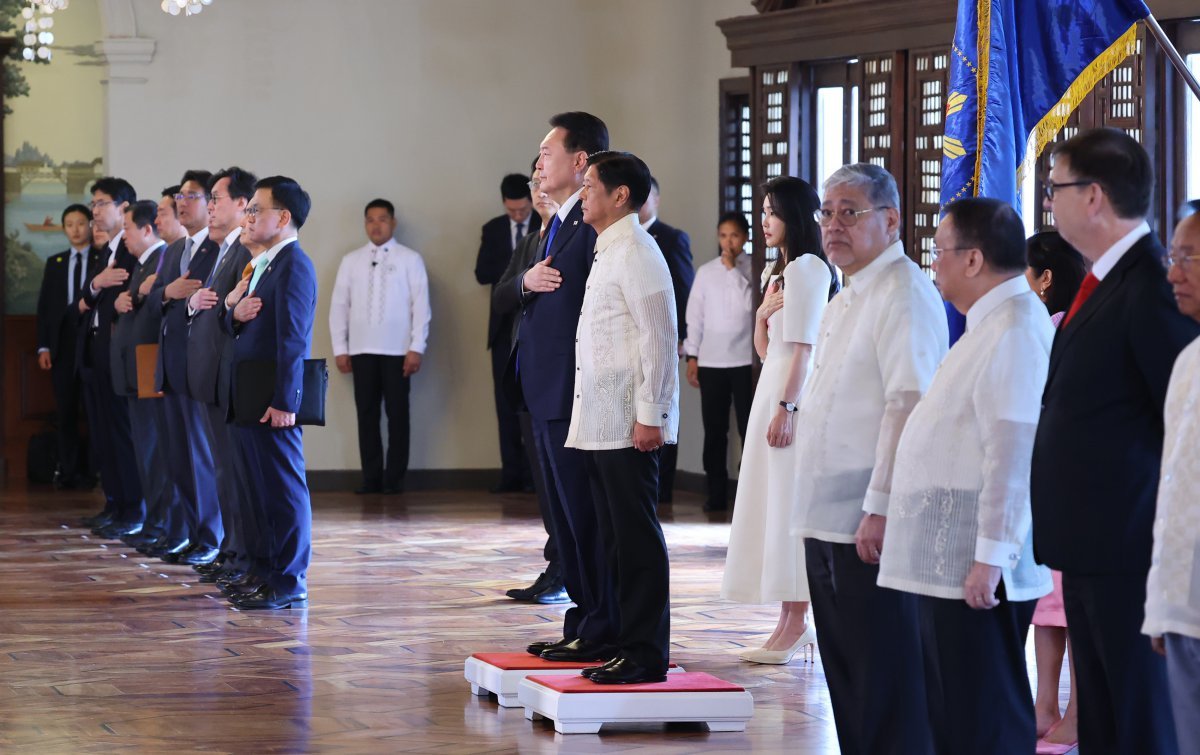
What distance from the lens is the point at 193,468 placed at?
297 inches

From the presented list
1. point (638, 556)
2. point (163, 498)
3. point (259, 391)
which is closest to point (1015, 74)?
point (638, 556)

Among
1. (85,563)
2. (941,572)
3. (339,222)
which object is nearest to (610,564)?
(941,572)

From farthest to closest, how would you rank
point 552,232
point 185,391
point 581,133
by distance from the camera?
point 185,391 < point 552,232 < point 581,133

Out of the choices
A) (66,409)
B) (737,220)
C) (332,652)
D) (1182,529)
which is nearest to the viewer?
(1182,529)

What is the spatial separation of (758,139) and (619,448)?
484cm

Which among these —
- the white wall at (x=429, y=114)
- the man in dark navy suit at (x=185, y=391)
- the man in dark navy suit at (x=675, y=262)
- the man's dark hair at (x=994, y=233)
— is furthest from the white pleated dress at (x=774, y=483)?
the white wall at (x=429, y=114)

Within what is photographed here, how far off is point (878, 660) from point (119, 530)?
5893 millimetres

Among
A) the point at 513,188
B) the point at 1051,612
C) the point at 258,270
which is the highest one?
the point at 513,188

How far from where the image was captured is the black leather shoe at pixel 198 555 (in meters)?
7.48

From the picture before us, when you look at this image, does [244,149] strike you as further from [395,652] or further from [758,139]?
[395,652]

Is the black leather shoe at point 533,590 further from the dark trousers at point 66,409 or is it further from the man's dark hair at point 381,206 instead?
the dark trousers at point 66,409

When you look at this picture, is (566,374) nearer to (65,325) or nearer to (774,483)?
(774,483)

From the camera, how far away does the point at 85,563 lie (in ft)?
25.0

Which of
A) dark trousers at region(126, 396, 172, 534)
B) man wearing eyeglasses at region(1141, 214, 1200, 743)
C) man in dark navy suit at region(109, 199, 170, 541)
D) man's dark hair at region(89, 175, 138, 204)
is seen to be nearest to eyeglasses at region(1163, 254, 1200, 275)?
man wearing eyeglasses at region(1141, 214, 1200, 743)
